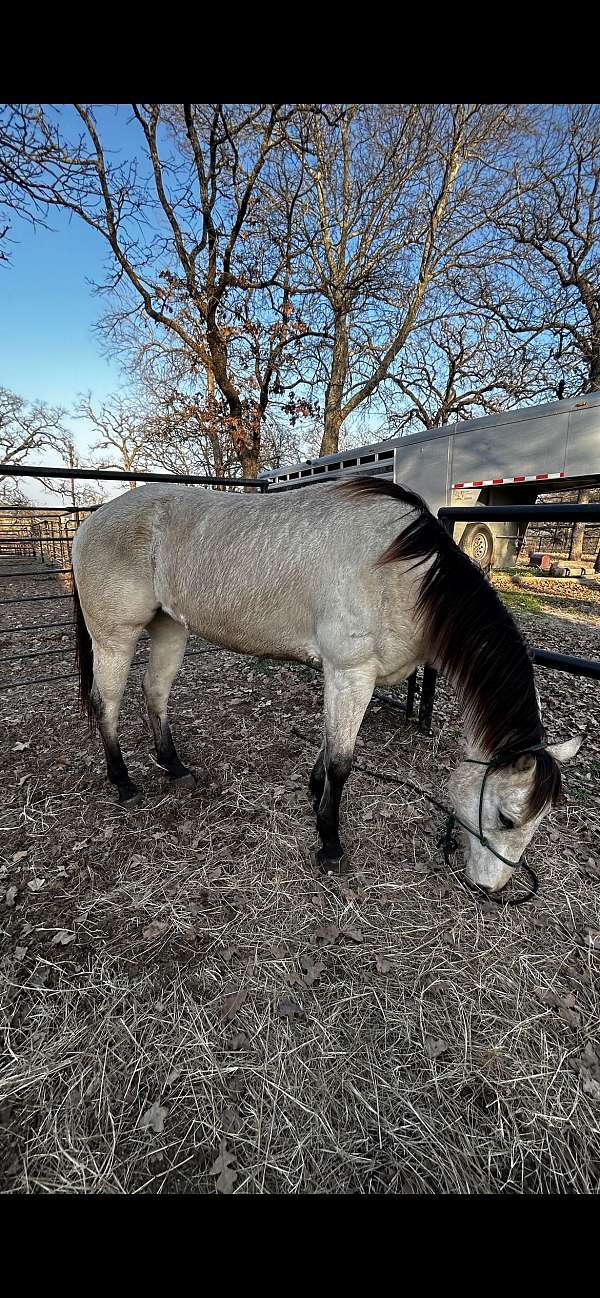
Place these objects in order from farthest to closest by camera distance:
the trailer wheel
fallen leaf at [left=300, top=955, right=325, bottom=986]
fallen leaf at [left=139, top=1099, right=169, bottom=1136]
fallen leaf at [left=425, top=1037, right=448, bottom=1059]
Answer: the trailer wheel → fallen leaf at [left=300, top=955, right=325, bottom=986] → fallen leaf at [left=425, top=1037, right=448, bottom=1059] → fallen leaf at [left=139, top=1099, right=169, bottom=1136]

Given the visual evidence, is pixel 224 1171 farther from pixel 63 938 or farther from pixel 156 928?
pixel 63 938

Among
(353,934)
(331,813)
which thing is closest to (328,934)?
(353,934)

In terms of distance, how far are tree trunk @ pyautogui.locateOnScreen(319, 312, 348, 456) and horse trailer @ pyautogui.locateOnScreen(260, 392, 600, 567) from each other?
1748mm

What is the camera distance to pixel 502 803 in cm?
154

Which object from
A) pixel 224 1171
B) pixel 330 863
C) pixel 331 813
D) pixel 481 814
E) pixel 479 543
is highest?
pixel 479 543

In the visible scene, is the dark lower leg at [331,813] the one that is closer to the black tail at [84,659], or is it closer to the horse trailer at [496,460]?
the black tail at [84,659]

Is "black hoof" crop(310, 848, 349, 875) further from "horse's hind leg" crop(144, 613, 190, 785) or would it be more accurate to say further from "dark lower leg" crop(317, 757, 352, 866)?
"horse's hind leg" crop(144, 613, 190, 785)

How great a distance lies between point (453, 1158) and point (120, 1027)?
0.98 m

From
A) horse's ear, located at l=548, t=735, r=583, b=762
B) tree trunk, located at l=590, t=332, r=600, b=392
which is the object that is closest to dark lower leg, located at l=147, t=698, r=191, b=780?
horse's ear, located at l=548, t=735, r=583, b=762

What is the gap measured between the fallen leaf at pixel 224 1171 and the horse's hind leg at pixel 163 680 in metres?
1.58

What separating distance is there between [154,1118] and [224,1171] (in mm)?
227

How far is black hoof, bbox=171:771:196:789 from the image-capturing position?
8.13 ft
